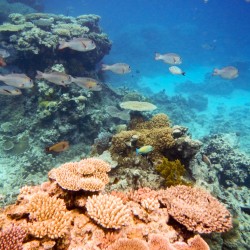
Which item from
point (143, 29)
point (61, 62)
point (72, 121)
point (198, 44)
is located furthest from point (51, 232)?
point (198, 44)

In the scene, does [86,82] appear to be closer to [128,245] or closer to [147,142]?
[147,142]

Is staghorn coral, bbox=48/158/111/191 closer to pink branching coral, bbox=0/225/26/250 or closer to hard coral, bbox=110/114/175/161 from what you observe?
pink branching coral, bbox=0/225/26/250

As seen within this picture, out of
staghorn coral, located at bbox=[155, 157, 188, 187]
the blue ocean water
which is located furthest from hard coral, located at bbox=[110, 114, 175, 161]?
the blue ocean water

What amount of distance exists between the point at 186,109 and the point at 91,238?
19.6 meters

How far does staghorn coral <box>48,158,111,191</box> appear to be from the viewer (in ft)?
10.7

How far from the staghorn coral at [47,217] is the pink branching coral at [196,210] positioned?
140cm

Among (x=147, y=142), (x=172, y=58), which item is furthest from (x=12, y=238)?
(x=172, y=58)

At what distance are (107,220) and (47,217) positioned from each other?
700 millimetres

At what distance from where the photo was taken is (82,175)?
3.68 m

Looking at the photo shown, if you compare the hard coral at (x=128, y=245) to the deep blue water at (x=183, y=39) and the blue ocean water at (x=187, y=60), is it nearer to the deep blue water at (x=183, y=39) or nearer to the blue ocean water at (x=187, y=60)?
the blue ocean water at (x=187, y=60)

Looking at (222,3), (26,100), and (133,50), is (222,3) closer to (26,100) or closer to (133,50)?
(133,50)

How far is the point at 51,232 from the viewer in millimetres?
2699

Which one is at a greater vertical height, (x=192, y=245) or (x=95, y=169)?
(x=95, y=169)

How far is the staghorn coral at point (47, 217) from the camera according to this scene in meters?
2.70
